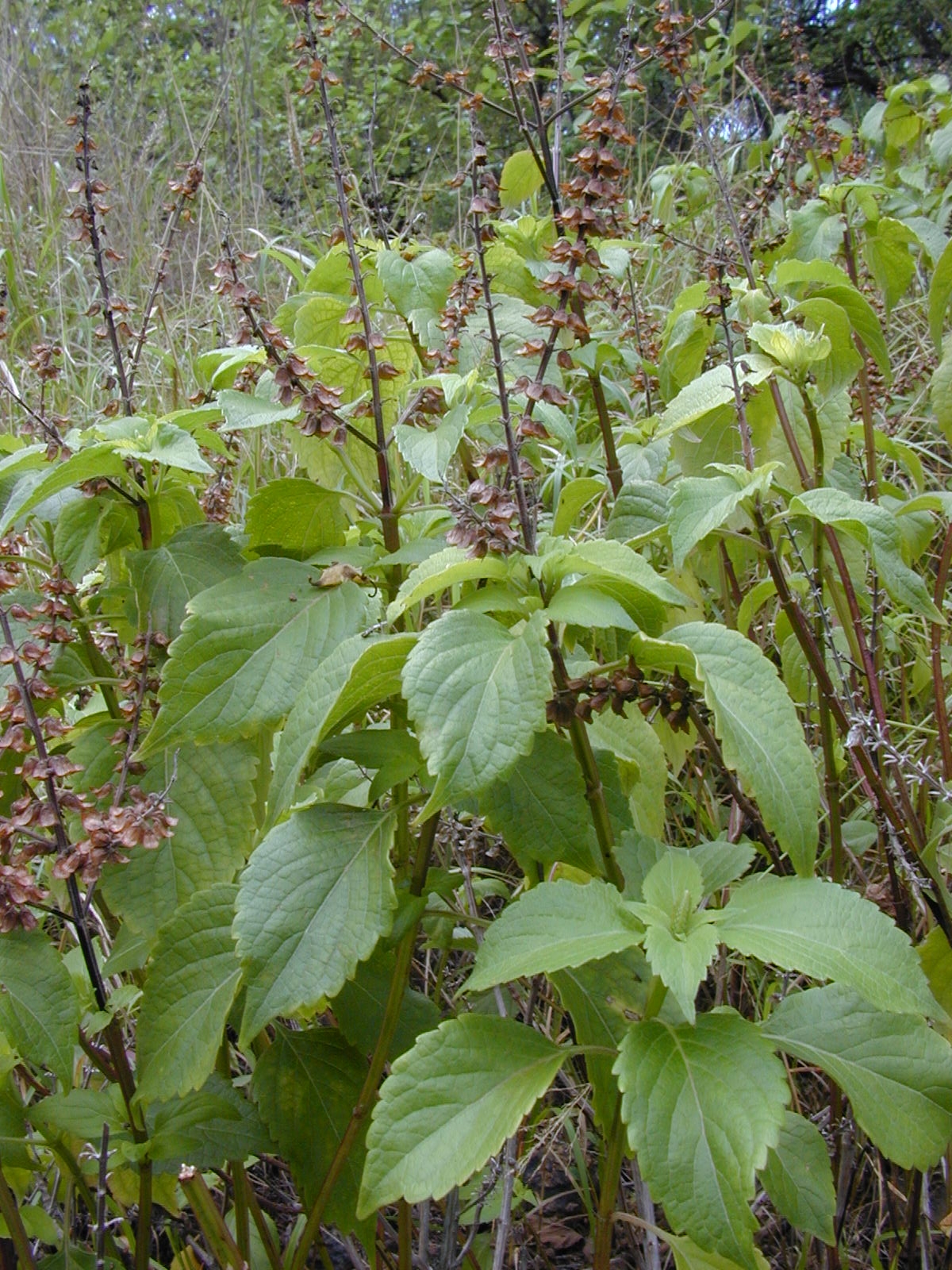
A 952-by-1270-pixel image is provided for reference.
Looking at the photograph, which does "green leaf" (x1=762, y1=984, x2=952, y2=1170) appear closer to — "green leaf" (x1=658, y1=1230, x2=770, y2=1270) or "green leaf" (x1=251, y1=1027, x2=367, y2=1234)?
"green leaf" (x1=658, y1=1230, x2=770, y2=1270)

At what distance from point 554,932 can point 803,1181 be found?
1.27 feet

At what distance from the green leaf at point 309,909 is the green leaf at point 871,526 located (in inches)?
20.5

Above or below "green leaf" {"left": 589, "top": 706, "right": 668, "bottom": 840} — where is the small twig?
above

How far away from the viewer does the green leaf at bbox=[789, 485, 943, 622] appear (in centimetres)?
108

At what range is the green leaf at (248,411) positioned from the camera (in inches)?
40.5

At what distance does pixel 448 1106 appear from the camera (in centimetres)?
86

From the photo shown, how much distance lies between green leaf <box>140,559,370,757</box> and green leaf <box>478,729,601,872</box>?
0.71ft

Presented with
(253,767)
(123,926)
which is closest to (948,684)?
(253,767)

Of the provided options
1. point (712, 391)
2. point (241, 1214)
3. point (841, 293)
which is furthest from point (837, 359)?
point (241, 1214)

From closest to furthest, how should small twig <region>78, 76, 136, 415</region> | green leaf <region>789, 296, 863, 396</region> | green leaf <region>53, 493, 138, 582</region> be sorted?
green leaf <region>53, 493, 138, 582</region> < small twig <region>78, 76, 136, 415</region> < green leaf <region>789, 296, 863, 396</region>

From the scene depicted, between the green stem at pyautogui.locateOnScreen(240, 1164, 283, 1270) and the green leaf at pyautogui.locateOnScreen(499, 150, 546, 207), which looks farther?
the green leaf at pyautogui.locateOnScreen(499, 150, 546, 207)

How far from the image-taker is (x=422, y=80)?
1476 millimetres

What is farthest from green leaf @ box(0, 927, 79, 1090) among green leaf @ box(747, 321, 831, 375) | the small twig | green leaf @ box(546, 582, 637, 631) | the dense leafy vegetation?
green leaf @ box(747, 321, 831, 375)

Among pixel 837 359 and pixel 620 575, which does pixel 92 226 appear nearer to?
pixel 620 575
